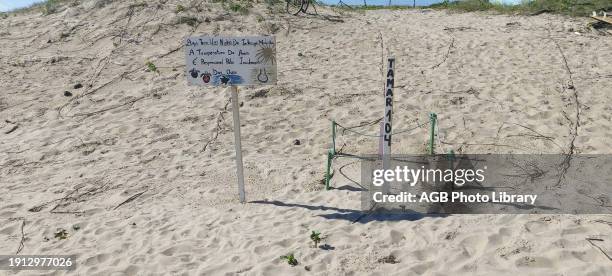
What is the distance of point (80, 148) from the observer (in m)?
7.63

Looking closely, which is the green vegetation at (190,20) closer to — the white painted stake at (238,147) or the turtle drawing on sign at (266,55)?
the white painted stake at (238,147)

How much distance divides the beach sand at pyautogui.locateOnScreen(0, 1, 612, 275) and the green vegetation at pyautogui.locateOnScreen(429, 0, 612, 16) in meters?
0.82

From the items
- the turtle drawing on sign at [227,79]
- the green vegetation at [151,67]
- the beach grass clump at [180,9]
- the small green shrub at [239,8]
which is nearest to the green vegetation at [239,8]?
the small green shrub at [239,8]

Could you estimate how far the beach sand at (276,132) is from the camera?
4.23 m

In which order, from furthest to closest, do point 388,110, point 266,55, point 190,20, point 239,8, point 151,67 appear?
point 239,8 < point 190,20 < point 151,67 < point 266,55 < point 388,110

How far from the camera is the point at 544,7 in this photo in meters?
13.8

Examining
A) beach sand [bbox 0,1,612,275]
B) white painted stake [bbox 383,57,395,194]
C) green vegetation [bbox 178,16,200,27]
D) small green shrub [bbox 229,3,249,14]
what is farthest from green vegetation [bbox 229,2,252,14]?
white painted stake [bbox 383,57,395,194]

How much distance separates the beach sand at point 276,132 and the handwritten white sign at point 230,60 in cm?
140

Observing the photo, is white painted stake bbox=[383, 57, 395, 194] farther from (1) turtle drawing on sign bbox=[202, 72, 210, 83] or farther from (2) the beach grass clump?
(2) the beach grass clump

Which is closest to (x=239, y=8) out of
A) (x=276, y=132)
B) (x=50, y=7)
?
(x=50, y=7)

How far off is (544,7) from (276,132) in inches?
394

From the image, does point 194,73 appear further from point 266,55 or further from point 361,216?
point 361,216

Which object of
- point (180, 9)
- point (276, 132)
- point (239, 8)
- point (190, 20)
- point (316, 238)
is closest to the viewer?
point (316, 238)

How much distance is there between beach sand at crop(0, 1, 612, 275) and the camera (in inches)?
167
